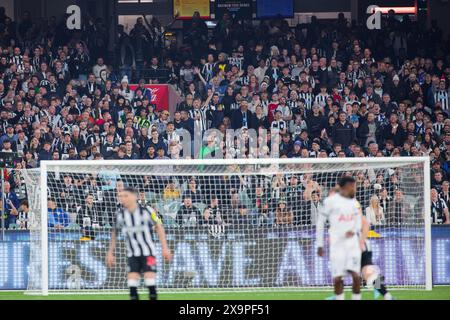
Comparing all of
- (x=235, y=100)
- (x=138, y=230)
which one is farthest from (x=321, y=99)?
(x=138, y=230)

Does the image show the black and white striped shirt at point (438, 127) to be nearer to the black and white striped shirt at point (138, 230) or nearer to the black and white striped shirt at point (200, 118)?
the black and white striped shirt at point (200, 118)

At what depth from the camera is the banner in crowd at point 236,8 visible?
1186 inches

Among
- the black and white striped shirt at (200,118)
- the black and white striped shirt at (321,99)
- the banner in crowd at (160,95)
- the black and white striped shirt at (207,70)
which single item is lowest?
the black and white striped shirt at (200,118)

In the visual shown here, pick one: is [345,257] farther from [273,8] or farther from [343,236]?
[273,8]

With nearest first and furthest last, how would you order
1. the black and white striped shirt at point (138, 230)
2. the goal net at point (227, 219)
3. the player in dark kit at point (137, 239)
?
1. the player in dark kit at point (137, 239)
2. the black and white striped shirt at point (138, 230)
3. the goal net at point (227, 219)

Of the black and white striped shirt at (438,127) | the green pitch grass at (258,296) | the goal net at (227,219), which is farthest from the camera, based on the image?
the black and white striped shirt at (438,127)

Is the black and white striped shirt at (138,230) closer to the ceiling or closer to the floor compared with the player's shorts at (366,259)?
closer to the ceiling

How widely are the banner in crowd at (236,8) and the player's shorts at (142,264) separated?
17.1 metres

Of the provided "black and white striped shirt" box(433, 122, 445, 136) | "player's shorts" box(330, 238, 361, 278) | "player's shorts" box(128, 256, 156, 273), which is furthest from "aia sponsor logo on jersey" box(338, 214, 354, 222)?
"black and white striped shirt" box(433, 122, 445, 136)

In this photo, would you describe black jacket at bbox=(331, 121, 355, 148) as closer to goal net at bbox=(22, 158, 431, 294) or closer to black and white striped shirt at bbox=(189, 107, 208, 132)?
black and white striped shirt at bbox=(189, 107, 208, 132)

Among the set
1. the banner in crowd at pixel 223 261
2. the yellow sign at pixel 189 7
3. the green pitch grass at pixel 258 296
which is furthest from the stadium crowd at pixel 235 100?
the yellow sign at pixel 189 7

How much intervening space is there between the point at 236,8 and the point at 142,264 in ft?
57.2

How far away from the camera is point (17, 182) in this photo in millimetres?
20125

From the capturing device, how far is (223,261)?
17.4 m
